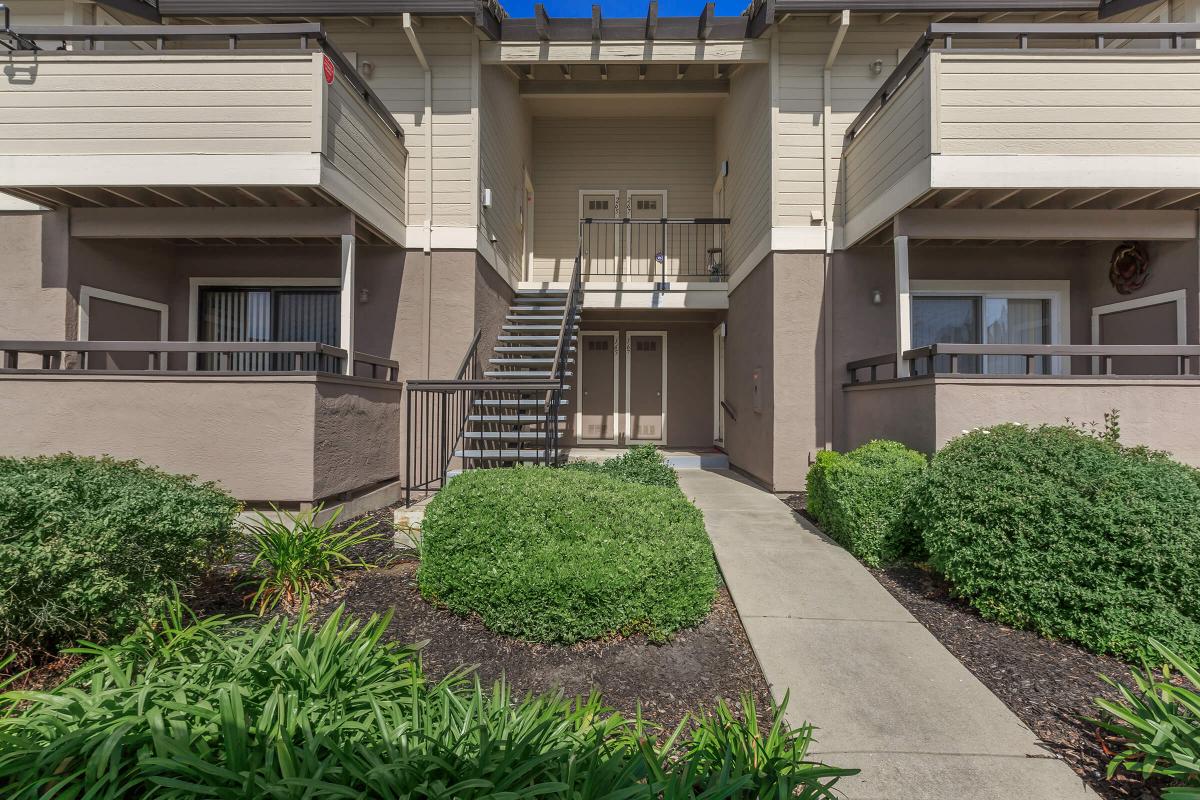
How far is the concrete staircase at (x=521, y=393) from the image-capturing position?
538 cm

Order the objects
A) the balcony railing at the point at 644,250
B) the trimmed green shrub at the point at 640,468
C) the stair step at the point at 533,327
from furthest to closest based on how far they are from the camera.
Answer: the balcony railing at the point at 644,250 → the stair step at the point at 533,327 → the trimmed green shrub at the point at 640,468

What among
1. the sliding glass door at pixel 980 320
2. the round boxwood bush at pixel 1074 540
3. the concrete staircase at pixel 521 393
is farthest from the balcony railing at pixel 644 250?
the round boxwood bush at pixel 1074 540

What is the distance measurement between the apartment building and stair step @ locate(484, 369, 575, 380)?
0.08 meters

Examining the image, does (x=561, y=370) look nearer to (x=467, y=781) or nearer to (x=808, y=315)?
(x=808, y=315)

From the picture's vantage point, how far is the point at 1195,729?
6.53ft

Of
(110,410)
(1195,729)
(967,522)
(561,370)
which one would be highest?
(561,370)

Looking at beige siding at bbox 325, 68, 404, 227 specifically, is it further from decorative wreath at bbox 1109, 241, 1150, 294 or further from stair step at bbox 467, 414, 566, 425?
decorative wreath at bbox 1109, 241, 1150, 294

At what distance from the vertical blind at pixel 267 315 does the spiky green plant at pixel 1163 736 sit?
7703 millimetres

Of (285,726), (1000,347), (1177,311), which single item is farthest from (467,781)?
(1177,311)

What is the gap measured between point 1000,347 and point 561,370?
4.45 meters

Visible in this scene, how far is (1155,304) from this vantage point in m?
6.03

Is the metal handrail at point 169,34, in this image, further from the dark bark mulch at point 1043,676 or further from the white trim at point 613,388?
the dark bark mulch at point 1043,676

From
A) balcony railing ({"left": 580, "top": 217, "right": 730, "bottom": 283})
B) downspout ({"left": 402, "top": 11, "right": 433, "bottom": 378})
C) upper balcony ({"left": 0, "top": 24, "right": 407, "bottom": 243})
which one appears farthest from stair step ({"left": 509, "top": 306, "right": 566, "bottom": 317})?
upper balcony ({"left": 0, "top": 24, "right": 407, "bottom": 243})

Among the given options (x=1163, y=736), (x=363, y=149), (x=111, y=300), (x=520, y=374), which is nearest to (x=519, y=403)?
(x=520, y=374)
